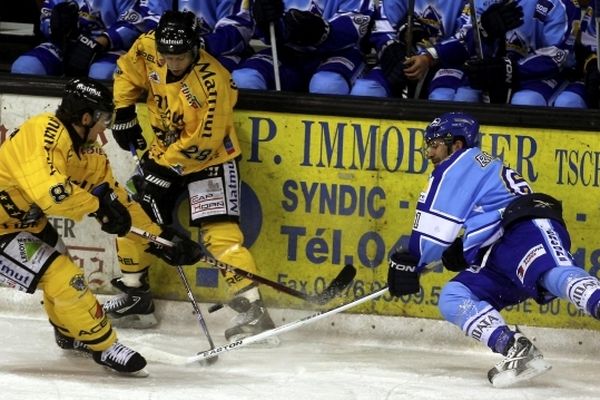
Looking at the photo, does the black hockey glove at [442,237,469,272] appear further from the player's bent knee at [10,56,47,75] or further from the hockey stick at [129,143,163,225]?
the player's bent knee at [10,56,47,75]

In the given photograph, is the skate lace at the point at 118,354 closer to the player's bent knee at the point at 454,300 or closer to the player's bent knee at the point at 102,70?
the player's bent knee at the point at 454,300

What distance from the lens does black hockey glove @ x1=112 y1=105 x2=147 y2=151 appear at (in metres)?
6.27

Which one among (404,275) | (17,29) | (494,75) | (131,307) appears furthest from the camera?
(17,29)

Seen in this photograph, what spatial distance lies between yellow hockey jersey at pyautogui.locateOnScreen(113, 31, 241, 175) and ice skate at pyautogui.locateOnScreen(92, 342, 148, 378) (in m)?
0.97

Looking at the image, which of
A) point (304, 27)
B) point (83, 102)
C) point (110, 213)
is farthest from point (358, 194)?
point (83, 102)

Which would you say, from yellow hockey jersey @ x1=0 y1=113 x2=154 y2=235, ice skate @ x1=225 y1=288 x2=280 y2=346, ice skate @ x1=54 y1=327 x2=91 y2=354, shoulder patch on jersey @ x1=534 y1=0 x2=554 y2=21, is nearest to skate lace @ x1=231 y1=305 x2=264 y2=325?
ice skate @ x1=225 y1=288 x2=280 y2=346

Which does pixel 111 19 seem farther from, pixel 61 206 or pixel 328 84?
pixel 61 206

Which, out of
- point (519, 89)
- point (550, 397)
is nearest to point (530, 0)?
point (519, 89)

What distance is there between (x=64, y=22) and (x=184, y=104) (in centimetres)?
105

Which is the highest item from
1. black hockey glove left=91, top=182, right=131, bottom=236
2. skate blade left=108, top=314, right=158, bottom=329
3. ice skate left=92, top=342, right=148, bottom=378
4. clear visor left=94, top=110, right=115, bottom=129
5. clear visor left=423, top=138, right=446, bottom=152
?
clear visor left=94, top=110, right=115, bottom=129

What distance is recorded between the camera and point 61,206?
5.36 m

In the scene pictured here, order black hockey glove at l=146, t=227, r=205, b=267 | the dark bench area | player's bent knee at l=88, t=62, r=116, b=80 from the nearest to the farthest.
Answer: black hockey glove at l=146, t=227, r=205, b=267, player's bent knee at l=88, t=62, r=116, b=80, the dark bench area

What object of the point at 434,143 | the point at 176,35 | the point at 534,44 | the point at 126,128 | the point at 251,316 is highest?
the point at 176,35

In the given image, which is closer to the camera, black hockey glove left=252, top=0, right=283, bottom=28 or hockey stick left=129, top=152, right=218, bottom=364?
hockey stick left=129, top=152, right=218, bottom=364
